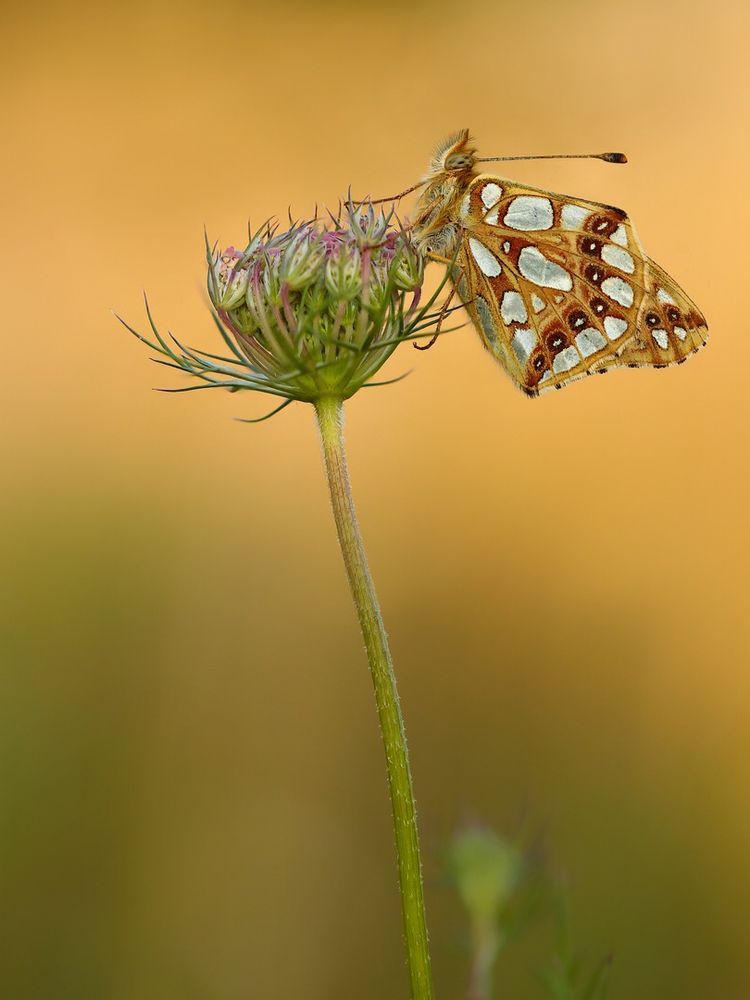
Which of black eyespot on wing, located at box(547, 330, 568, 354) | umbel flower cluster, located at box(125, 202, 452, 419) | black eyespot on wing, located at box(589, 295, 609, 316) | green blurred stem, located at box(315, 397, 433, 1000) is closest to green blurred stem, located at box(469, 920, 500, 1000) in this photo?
green blurred stem, located at box(315, 397, 433, 1000)

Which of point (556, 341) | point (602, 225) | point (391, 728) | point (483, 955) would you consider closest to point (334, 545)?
point (556, 341)

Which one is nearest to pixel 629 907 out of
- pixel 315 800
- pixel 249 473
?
pixel 315 800

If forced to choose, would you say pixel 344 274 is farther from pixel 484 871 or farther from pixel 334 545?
pixel 334 545

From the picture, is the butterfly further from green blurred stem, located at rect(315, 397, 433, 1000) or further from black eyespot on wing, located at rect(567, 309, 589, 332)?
green blurred stem, located at rect(315, 397, 433, 1000)

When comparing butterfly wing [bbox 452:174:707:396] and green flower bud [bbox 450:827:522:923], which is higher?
butterfly wing [bbox 452:174:707:396]

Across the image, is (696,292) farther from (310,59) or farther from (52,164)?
(52,164)

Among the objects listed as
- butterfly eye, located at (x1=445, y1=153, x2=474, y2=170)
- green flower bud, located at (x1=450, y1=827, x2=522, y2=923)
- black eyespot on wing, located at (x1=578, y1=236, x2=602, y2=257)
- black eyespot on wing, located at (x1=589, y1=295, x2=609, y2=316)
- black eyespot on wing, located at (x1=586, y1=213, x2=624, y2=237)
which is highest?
butterfly eye, located at (x1=445, y1=153, x2=474, y2=170)

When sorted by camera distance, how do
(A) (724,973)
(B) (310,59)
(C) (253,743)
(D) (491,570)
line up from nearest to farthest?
(A) (724,973) → (C) (253,743) → (D) (491,570) → (B) (310,59)

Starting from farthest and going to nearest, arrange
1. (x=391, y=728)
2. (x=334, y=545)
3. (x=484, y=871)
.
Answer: (x=334, y=545) → (x=484, y=871) → (x=391, y=728)
